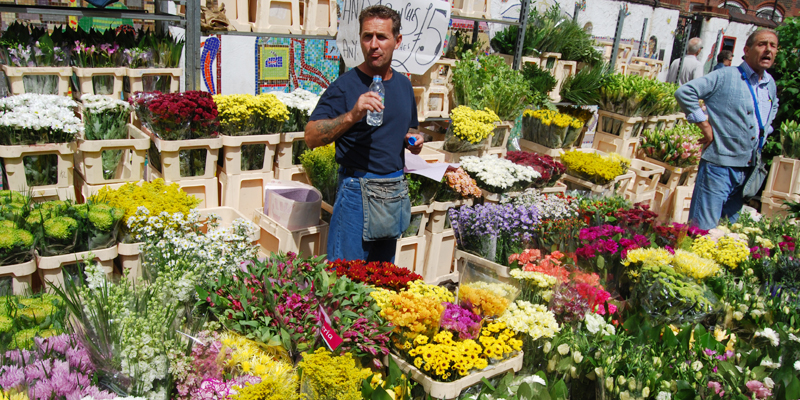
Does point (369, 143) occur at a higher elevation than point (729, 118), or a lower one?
lower

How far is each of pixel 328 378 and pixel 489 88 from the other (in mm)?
3355

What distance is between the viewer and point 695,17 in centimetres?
1498

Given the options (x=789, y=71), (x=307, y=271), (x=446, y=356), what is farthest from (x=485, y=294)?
(x=789, y=71)

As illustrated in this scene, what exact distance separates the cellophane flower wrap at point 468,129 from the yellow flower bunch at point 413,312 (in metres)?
2.36

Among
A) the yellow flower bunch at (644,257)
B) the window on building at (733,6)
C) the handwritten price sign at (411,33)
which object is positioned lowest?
the yellow flower bunch at (644,257)

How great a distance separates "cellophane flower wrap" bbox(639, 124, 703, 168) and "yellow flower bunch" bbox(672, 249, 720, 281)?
10.0 feet

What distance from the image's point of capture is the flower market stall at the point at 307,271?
1621mm

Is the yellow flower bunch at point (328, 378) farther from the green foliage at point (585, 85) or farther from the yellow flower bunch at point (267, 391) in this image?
the green foliage at point (585, 85)

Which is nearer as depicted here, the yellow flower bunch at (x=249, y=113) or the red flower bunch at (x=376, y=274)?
the red flower bunch at (x=376, y=274)

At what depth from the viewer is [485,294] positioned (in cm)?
213

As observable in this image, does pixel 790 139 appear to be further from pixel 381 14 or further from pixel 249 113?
pixel 249 113

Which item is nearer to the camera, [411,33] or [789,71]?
[411,33]

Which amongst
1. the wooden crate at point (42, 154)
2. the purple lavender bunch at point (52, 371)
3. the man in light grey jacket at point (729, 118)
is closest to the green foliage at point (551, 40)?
the man in light grey jacket at point (729, 118)

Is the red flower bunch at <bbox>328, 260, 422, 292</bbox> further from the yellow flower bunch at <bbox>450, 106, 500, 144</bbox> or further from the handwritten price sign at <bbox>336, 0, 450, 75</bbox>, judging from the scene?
the yellow flower bunch at <bbox>450, 106, 500, 144</bbox>
